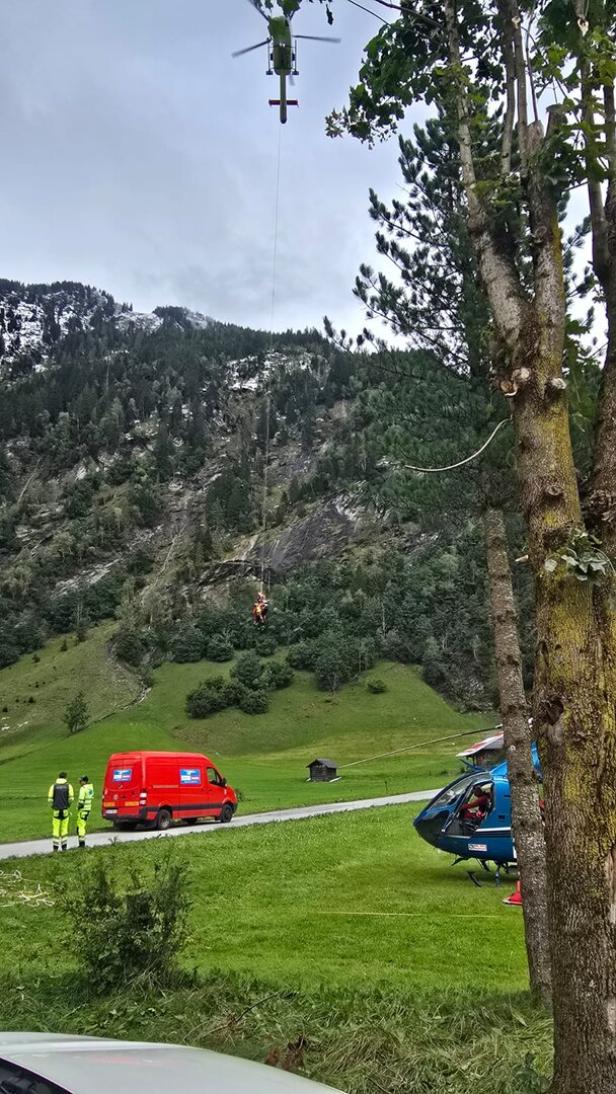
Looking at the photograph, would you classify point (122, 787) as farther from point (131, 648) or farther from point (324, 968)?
point (131, 648)

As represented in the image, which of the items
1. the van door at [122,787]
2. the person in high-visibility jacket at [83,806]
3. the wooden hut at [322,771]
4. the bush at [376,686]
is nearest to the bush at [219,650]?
the bush at [376,686]

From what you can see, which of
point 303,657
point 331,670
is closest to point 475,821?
Result: point 331,670

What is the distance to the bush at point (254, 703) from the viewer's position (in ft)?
260

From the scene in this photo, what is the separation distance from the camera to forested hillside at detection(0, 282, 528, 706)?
36.9 ft

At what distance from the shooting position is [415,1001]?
589 centimetres

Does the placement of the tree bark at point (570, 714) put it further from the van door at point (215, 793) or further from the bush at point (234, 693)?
the bush at point (234, 693)

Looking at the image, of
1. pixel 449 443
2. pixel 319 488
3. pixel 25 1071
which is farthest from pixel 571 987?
pixel 319 488

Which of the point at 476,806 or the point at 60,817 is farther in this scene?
the point at 60,817

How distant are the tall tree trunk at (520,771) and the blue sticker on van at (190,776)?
1821 centimetres

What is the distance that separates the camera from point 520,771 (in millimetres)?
8016

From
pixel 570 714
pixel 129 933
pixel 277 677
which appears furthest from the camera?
pixel 277 677

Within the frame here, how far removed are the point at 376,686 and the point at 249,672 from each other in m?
13.5

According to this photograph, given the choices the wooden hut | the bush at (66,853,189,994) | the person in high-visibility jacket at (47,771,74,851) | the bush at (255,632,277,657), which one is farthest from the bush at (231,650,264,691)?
the bush at (66,853,189,994)

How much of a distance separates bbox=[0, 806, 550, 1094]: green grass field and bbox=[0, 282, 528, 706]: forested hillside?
5489mm
